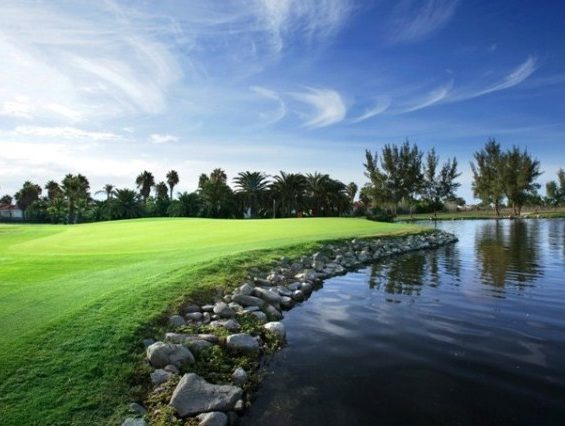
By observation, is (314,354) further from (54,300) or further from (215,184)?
(215,184)

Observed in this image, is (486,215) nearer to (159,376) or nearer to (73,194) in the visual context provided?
(73,194)

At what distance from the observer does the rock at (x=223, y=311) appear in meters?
9.41

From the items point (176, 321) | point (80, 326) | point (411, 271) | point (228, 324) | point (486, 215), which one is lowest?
point (411, 271)

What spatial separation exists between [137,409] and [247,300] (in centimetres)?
530

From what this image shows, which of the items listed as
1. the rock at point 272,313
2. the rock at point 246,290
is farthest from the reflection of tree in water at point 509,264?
the rock at point 246,290

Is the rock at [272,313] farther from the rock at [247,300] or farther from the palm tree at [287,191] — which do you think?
the palm tree at [287,191]

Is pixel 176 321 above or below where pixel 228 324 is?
above

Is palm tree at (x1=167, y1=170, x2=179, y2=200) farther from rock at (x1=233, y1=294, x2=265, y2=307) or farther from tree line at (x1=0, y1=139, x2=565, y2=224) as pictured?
rock at (x1=233, y1=294, x2=265, y2=307)

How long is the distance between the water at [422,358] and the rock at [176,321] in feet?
6.76

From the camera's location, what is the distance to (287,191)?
7594 cm

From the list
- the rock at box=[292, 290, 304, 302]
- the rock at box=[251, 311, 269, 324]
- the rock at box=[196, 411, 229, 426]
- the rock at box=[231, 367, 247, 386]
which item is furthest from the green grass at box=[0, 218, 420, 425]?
the rock at box=[292, 290, 304, 302]

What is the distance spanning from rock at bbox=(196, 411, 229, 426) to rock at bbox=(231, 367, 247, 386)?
1008 mm

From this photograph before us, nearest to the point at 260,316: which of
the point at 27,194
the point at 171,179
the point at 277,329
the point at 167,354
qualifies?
the point at 277,329

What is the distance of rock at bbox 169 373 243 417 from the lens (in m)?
5.63
